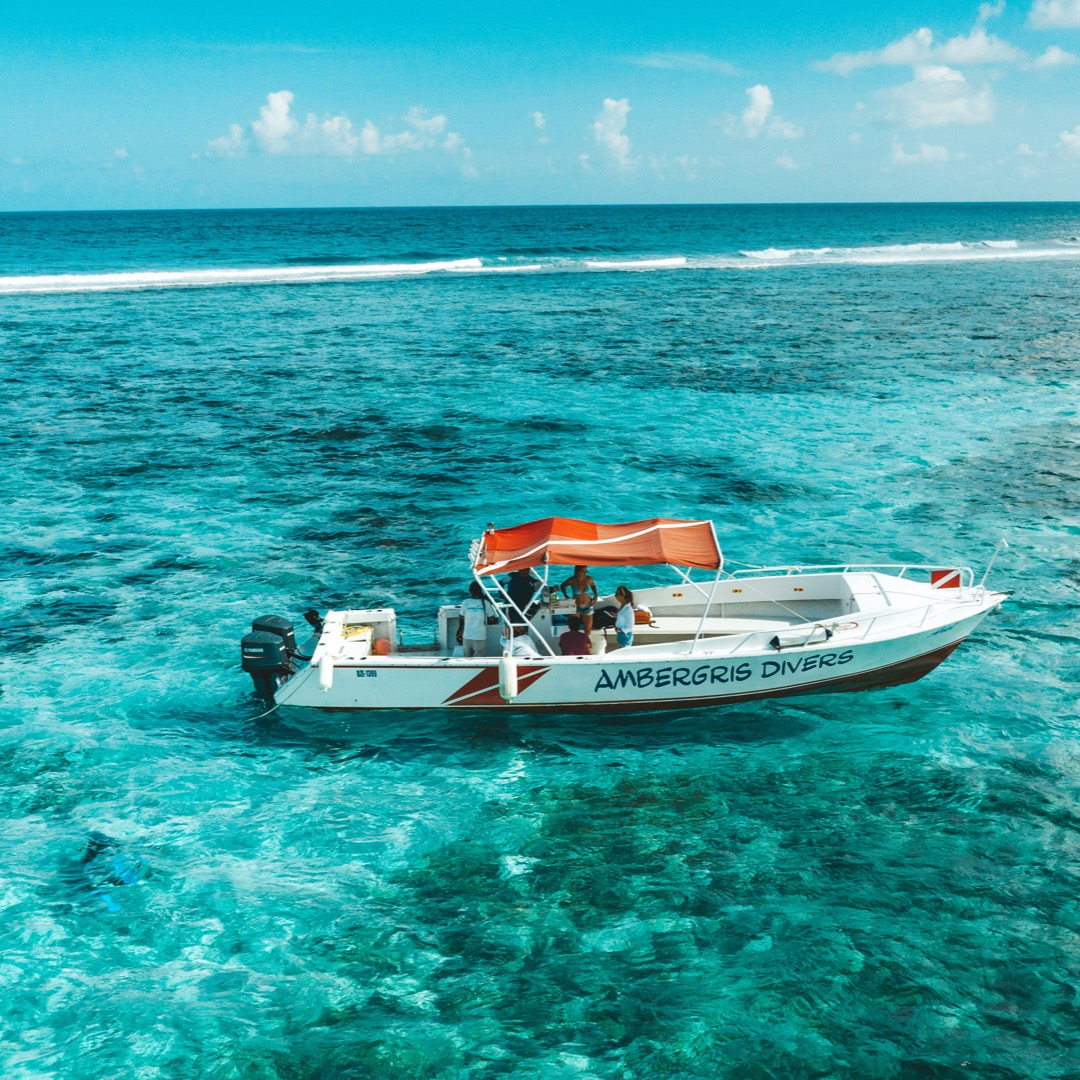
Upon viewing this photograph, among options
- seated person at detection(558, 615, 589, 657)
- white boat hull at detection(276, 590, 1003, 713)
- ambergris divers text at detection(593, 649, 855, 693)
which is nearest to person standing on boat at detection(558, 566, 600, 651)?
seated person at detection(558, 615, 589, 657)

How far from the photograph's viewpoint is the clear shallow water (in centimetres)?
994

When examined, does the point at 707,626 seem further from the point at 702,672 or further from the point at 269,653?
the point at 269,653

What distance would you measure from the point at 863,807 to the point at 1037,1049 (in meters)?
4.01

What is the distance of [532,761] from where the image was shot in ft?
47.5

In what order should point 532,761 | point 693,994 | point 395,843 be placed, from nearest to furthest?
point 693,994
point 395,843
point 532,761

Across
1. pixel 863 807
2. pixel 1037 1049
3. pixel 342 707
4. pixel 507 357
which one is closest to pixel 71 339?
pixel 507 357

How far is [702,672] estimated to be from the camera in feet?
48.0

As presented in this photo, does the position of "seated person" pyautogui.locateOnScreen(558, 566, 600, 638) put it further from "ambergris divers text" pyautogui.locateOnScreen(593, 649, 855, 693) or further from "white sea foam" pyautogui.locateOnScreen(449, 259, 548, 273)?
"white sea foam" pyautogui.locateOnScreen(449, 259, 548, 273)

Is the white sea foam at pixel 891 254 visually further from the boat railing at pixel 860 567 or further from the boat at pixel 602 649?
the boat at pixel 602 649

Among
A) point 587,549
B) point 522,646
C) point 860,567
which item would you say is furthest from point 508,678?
point 860,567

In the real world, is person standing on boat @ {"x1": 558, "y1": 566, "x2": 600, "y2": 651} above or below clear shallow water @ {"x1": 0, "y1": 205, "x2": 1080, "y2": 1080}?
above

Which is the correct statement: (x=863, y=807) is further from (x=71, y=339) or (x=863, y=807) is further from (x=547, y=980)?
(x=71, y=339)

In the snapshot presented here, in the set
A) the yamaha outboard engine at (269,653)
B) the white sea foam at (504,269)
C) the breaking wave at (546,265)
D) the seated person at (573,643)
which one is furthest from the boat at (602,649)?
the white sea foam at (504,269)

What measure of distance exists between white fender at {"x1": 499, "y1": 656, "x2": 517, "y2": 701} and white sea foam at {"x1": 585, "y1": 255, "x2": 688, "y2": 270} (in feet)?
237
